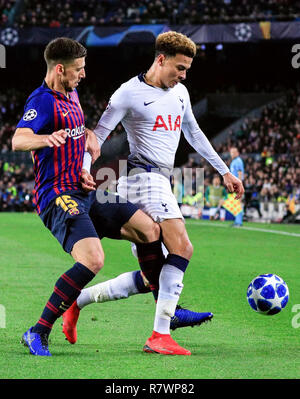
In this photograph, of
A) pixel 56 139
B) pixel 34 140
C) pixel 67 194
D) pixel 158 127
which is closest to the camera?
pixel 56 139

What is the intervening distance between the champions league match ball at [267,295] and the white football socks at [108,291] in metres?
1.00

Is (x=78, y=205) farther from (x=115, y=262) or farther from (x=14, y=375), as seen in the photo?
(x=115, y=262)

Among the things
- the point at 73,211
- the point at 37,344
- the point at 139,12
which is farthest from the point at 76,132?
the point at 139,12

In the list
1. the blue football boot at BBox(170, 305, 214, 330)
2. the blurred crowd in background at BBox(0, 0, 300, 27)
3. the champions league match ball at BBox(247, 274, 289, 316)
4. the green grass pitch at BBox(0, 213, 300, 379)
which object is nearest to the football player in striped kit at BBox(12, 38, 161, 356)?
the green grass pitch at BBox(0, 213, 300, 379)

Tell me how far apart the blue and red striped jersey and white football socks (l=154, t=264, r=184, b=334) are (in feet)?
2.93

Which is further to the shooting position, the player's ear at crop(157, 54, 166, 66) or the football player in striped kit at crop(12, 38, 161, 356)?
the player's ear at crop(157, 54, 166, 66)

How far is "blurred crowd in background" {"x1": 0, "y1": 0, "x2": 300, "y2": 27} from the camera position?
115ft

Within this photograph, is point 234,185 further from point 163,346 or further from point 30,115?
point 30,115

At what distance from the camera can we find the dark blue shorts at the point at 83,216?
5527 mm

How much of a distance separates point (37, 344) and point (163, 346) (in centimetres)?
86

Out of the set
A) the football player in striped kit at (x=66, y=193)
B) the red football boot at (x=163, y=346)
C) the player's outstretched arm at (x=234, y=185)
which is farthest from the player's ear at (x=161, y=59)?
the red football boot at (x=163, y=346)

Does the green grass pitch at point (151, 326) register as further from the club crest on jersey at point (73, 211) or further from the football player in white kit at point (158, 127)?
the club crest on jersey at point (73, 211)

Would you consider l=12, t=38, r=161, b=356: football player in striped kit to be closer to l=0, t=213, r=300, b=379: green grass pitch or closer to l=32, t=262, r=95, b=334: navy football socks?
l=32, t=262, r=95, b=334: navy football socks

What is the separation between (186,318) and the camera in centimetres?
620
